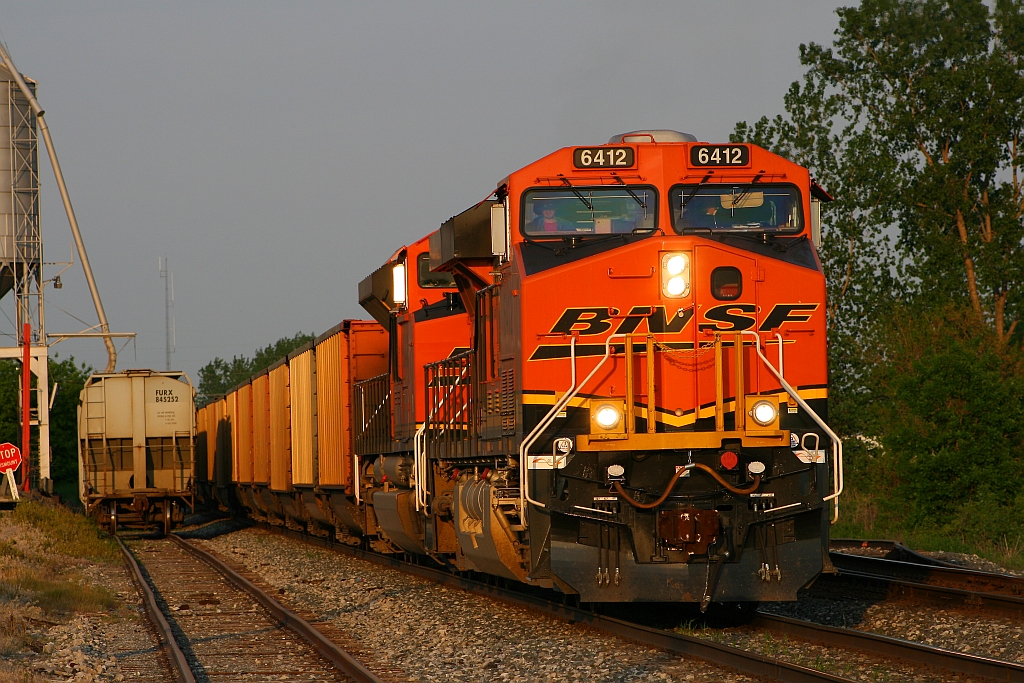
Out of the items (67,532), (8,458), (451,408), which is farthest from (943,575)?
(67,532)

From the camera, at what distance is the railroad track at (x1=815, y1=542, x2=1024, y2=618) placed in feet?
34.2

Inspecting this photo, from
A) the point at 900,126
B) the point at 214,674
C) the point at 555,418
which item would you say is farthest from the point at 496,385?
the point at 900,126

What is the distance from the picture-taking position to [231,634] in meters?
12.0

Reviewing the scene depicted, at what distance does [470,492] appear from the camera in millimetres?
10945

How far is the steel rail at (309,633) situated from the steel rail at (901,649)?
3429mm

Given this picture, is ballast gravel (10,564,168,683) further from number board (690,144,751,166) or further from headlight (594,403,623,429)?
number board (690,144,751,166)

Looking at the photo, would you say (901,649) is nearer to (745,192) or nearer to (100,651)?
(745,192)

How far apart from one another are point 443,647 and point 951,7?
29.4m

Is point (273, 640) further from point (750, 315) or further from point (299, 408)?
point (299, 408)

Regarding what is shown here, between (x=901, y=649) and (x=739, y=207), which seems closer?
(x=901, y=649)

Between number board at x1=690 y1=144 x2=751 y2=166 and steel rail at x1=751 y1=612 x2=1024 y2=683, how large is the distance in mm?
3781

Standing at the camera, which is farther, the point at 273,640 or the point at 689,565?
the point at 273,640

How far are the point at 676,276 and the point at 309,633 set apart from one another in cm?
495

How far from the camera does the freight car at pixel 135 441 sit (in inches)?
1001
